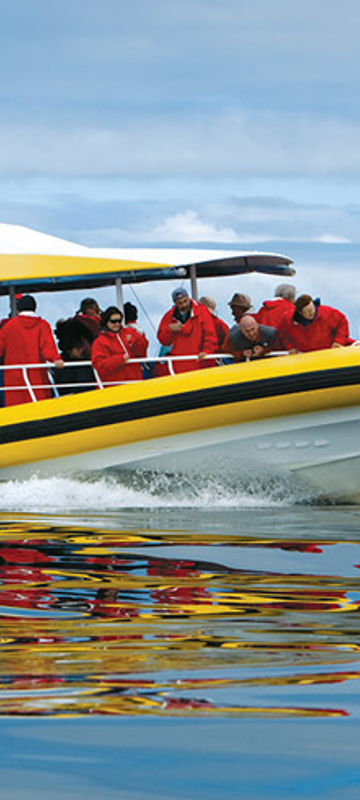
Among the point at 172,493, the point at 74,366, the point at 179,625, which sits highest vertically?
the point at 74,366

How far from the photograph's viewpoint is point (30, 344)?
27.5 feet

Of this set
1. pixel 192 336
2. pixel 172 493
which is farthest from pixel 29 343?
pixel 172 493

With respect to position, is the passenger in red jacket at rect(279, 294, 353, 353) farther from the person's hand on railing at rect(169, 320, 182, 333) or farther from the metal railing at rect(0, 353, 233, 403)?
the person's hand on railing at rect(169, 320, 182, 333)

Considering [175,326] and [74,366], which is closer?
[175,326]

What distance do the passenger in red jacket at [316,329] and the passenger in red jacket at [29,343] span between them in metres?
1.79

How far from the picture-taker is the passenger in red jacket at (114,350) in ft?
26.5

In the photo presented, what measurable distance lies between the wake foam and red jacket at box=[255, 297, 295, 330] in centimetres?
128

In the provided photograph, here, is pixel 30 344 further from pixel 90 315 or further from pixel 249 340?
pixel 249 340

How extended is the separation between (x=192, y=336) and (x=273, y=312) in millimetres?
719

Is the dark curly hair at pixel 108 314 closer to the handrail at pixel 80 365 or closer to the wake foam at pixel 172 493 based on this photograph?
the handrail at pixel 80 365

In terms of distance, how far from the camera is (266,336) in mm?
8211

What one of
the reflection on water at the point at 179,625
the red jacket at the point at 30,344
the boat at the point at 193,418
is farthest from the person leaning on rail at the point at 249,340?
the reflection on water at the point at 179,625

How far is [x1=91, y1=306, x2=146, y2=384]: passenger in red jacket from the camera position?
8.06 m

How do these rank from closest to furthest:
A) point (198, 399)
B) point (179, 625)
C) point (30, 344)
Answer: point (179, 625)
point (198, 399)
point (30, 344)
